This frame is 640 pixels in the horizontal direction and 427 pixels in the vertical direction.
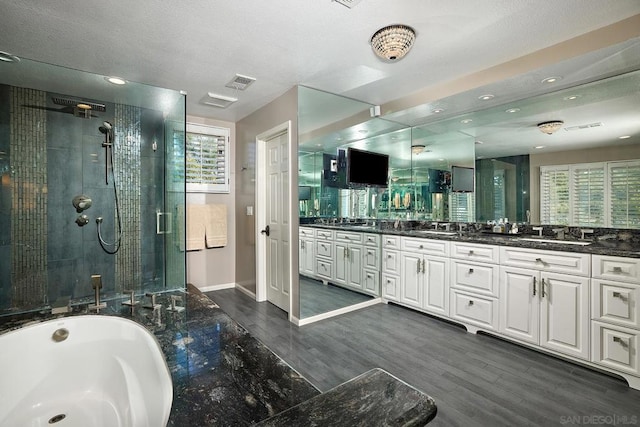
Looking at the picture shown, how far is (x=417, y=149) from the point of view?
4027 mm

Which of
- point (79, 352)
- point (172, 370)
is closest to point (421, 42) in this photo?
point (172, 370)

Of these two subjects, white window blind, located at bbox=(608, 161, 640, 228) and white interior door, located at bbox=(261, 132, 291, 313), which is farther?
white interior door, located at bbox=(261, 132, 291, 313)

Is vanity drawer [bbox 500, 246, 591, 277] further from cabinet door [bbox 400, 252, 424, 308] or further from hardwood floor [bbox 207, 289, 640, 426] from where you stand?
cabinet door [bbox 400, 252, 424, 308]

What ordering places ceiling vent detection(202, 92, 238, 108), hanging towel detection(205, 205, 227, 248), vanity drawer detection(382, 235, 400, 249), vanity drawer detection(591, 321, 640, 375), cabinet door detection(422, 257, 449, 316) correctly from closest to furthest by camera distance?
1. vanity drawer detection(591, 321, 640, 375)
2. cabinet door detection(422, 257, 449, 316)
3. ceiling vent detection(202, 92, 238, 108)
4. vanity drawer detection(382, 235, 400, 249)
5. hanging towel detection(205, 205, 227, 248)

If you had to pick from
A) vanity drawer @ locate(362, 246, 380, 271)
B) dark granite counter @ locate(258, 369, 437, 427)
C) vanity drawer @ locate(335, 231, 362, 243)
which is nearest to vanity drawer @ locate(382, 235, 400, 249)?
vanity drawer @ locate(362, 246, 380, 271)

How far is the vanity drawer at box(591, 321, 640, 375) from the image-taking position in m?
1.96

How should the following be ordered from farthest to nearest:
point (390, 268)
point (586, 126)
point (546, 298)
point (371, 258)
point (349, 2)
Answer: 1. point (371, 258)
2. point (390, 268)
3. point (586, 126)
4. point (546, 298)
5. point (349, 2)

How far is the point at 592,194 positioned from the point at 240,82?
11.2 ft

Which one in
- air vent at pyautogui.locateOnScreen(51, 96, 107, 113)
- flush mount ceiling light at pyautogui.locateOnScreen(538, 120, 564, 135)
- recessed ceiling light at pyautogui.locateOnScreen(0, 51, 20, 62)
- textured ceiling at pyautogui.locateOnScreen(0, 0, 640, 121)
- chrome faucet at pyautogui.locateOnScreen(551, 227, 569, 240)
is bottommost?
chrome faucet at pyautogui.locateOnScreen(551, 227, 569, 240)

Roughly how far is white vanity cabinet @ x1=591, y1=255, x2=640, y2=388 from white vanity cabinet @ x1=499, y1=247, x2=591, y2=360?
0.05 metres

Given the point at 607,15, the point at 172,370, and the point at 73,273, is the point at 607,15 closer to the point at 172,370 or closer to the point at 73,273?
the point at 172,370

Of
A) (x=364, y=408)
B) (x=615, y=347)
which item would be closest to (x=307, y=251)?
(x=364, y=408)

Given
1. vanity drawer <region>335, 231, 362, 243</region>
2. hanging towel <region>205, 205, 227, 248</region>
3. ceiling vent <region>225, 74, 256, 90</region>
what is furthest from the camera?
hanging towel <region>205, 205, 227, 248</region>

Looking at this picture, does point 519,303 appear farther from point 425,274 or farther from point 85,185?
point 85,185
